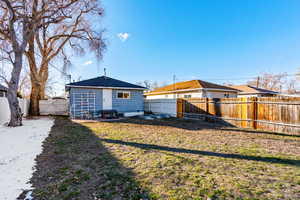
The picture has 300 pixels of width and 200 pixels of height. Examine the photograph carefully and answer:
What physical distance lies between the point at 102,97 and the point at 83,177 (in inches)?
372

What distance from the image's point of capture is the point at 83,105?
10977 mm

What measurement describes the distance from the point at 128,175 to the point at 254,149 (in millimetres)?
3900

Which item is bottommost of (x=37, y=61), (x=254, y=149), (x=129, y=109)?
(x=254, y=149)

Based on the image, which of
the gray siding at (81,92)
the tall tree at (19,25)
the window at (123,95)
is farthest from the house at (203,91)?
the tall tree at (19,25)

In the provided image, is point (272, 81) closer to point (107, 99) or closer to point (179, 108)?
point (179, 108)

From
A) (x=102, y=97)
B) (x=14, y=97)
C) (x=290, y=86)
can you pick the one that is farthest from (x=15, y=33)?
(x=290, y=86)

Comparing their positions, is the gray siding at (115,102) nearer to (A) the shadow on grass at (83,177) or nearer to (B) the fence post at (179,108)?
(B) the fence post at (179,108)

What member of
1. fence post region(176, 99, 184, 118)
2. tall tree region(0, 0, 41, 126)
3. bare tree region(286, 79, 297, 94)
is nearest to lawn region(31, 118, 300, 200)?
tall tree region(0, 0, 41, 126)

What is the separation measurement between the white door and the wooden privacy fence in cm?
722

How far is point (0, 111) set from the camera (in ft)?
27.0

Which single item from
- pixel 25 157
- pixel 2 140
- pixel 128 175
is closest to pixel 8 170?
pixel 25 157

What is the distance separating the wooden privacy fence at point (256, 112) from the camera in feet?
18.9

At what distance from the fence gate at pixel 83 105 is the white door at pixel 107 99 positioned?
2.60ft

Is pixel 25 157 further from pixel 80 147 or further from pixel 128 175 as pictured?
pixel 128 175
